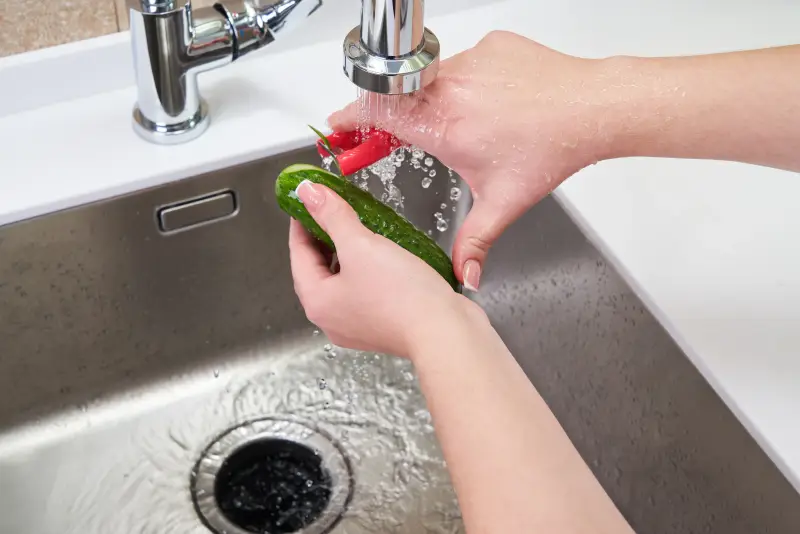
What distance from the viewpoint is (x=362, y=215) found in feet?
2.23

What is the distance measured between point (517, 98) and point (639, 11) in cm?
52

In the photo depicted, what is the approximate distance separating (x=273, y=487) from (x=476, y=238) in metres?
0.42

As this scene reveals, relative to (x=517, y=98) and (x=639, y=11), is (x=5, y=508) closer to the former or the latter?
(x=517, y=98)

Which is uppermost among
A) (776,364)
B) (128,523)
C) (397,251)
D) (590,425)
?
(397,251)

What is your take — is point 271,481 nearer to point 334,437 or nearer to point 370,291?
point 334,437

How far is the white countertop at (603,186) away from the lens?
2.42ft

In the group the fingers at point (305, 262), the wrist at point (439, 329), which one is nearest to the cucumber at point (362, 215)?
the fingers at point (305, 262)

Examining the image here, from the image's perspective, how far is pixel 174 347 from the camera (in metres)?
0.93

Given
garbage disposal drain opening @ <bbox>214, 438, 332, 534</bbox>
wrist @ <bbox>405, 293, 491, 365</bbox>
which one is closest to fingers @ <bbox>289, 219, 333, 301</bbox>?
wrist @ <bbox>405, 293, 491, 365</bbox>

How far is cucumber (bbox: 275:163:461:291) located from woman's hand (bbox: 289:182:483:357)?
38 mm

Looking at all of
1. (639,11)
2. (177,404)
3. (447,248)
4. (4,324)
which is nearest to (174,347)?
(177,404)

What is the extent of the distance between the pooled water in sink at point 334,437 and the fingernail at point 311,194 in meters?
0.39

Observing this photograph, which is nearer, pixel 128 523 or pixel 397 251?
pixel 397 251

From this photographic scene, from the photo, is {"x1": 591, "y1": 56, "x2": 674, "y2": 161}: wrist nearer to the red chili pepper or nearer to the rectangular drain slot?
the red chili pepper
